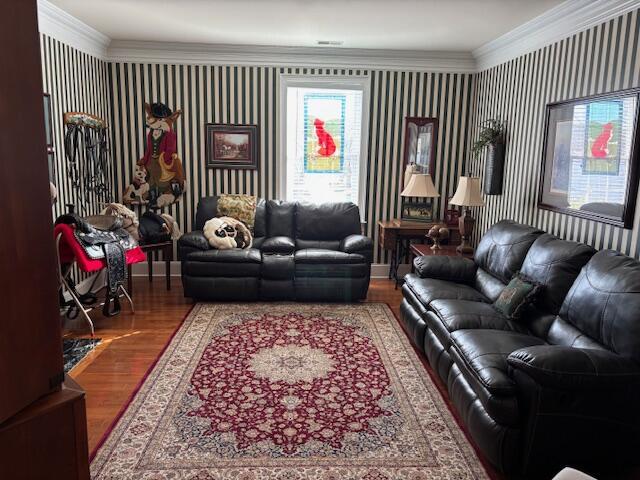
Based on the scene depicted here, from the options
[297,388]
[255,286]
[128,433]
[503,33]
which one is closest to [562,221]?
[503,33]

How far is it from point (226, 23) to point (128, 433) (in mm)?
3618

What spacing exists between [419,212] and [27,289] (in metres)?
5.06

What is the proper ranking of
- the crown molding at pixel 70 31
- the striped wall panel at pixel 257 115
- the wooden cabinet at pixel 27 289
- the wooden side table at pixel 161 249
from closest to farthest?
the wooden cabinet at pixel 27 289 < the crown molding at pixel 70 31 < the wooden side table at pixel 161 249 < the striped wall panel at pixel 257 115

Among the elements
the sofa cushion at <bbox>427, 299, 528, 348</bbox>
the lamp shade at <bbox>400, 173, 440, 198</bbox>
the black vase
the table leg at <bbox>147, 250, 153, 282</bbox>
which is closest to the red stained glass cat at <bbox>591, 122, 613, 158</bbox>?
the sofa cushion at <bbox>427, 299, 528, 348</bbox>

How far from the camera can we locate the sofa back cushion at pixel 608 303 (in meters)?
2.43

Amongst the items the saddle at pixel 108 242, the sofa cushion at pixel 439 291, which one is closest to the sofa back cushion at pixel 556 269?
the sofa cushion at pixel 439 291

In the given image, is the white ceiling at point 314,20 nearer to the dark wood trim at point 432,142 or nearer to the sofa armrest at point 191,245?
the dark wood trim at point 432,142

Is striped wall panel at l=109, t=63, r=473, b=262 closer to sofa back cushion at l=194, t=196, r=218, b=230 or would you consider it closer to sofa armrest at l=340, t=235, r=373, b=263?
sofa back cushion at l=194, t=196, r=218, b=230

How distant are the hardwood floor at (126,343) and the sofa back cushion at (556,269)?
1.86 metres

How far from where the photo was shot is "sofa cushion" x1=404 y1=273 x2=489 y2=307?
3.78 meters

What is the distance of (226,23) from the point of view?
4.59 metres

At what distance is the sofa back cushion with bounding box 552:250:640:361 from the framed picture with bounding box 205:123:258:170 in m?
4.03

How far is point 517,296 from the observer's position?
327 centimetres

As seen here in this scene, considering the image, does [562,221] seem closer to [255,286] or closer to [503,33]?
[503,33]
